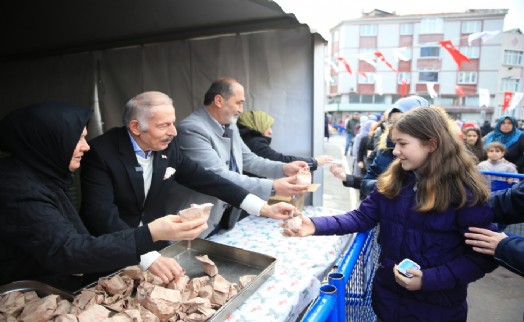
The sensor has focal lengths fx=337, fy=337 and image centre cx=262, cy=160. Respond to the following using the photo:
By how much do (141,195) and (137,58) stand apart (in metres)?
3.84

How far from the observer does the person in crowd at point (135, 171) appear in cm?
201

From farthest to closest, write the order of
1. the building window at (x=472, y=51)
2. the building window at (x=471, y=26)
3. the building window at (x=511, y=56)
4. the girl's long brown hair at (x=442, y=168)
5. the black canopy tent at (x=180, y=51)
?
the building window at (x=472, y=51) → the building window at (x=511, y=56) → the building window at (x=471, y=26) → the black canopy tent at (x=180, y=51) → the girl's long brown hair at (x=442, y=168)

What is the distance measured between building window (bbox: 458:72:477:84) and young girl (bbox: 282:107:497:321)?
40450 mm

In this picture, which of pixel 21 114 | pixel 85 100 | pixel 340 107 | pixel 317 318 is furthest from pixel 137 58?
pixel 340 107

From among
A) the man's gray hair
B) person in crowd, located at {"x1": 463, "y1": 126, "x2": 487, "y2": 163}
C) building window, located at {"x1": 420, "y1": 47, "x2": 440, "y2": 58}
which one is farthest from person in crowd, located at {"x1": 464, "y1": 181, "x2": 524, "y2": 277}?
building window, located at {"x1": 420, "y1": 47, "x2": 440, "y2": 58}

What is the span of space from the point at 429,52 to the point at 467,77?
4737 millimetres

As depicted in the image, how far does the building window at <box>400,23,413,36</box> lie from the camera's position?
36.5 m

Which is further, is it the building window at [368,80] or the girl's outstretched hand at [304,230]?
the building window at [368,80]

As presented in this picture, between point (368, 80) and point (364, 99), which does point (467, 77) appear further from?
point (364, 99)

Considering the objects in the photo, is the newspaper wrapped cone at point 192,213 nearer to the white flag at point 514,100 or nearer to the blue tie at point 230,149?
the blue tie at point 230,149

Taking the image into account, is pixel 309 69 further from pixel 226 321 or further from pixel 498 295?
pixel 498 295

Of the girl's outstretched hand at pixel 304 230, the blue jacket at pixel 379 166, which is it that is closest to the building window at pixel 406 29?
the blue jacket at pixel 379 166

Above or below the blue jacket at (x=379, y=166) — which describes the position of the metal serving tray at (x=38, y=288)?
below

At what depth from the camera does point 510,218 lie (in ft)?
6.28
